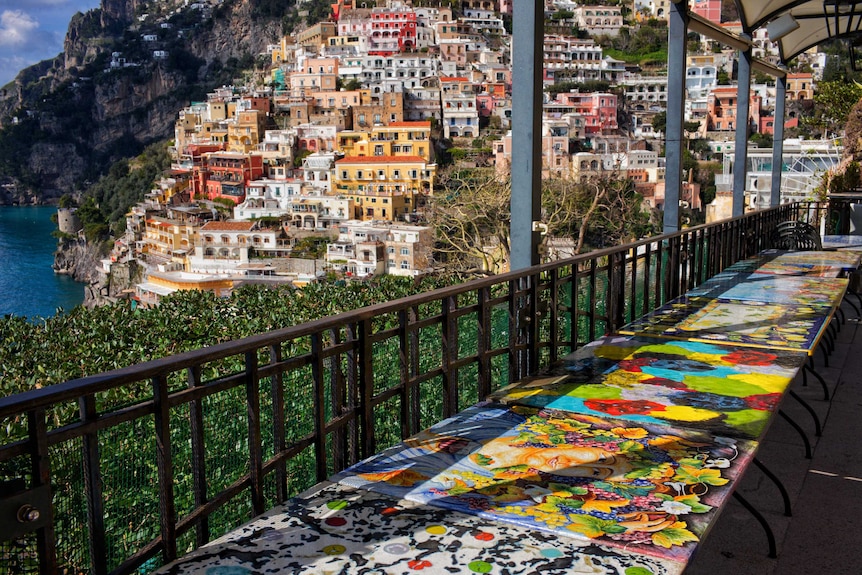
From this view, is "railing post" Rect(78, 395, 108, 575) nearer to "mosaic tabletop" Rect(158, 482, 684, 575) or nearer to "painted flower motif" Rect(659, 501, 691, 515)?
"mosaic tabletop" Rect(158, 482, 684, 575)

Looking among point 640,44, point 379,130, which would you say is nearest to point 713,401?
point 379,130

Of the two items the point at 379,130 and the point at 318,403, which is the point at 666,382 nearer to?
the point at 318,403

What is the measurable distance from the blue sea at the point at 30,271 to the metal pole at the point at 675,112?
30.8 m

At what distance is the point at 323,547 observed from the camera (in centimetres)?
153

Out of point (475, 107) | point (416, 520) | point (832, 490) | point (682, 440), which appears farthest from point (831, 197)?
point (475, 107)

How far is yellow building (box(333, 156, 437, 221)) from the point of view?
169 ft

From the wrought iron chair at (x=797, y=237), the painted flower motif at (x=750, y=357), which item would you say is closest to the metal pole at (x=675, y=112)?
the painted flower motif at (x=750, y=357)

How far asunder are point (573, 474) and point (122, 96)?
4388 inches

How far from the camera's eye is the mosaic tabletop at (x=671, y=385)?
2393 mm

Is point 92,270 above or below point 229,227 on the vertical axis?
below

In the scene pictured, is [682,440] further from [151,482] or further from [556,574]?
[151,482]

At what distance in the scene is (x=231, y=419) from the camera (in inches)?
A: 108

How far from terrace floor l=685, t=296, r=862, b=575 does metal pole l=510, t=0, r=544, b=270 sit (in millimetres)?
1282

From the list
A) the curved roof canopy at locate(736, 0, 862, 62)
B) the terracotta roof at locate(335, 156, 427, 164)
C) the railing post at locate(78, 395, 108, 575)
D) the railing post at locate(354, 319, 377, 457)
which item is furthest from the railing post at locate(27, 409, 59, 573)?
the terracotta roof at locate(335, 156, 427, 164)
